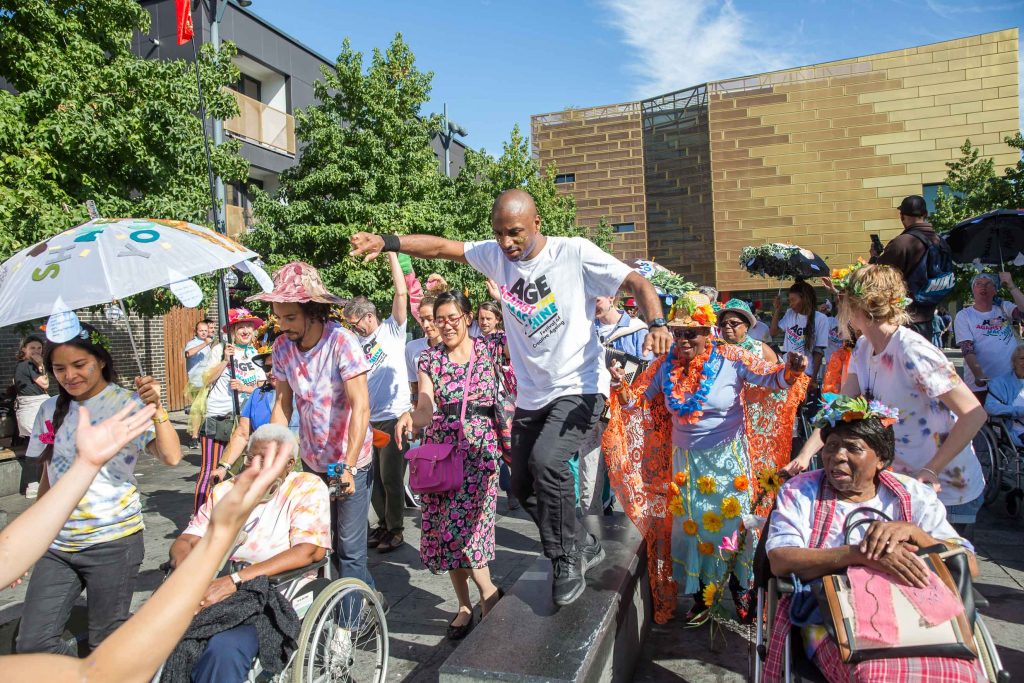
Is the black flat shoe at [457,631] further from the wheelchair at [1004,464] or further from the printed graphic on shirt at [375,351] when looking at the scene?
the wheelchair at [1004,464]

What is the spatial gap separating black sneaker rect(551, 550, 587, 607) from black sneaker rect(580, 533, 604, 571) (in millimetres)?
255

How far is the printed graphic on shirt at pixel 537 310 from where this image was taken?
10.9ft

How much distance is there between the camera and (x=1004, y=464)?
5914 mm

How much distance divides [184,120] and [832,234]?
95.7 ft

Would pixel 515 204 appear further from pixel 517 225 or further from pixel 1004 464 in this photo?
pixel 1004 464

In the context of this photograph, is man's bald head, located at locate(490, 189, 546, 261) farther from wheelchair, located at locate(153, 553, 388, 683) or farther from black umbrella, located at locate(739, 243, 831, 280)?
black umbrella, located at locate(739, 243, 831, 280)

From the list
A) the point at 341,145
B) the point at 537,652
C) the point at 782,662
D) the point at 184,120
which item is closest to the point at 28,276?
the point at 537,652

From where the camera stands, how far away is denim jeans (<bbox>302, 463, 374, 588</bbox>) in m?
3.65

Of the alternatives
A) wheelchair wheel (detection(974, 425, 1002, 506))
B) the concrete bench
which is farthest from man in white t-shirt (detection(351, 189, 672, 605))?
wheelchair wheel (detection(974, 425, 1002, 506))

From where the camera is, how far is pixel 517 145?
21.2m

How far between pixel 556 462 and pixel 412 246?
4.39 feet

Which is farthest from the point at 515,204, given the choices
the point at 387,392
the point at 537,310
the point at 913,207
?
the point at 913,207

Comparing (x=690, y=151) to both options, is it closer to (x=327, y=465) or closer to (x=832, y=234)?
(x=832, y=234)

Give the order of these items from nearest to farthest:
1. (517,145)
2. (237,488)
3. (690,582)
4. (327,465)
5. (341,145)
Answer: (237,488)
(327,465)
(690,582)
(341,145)
(517,145)
